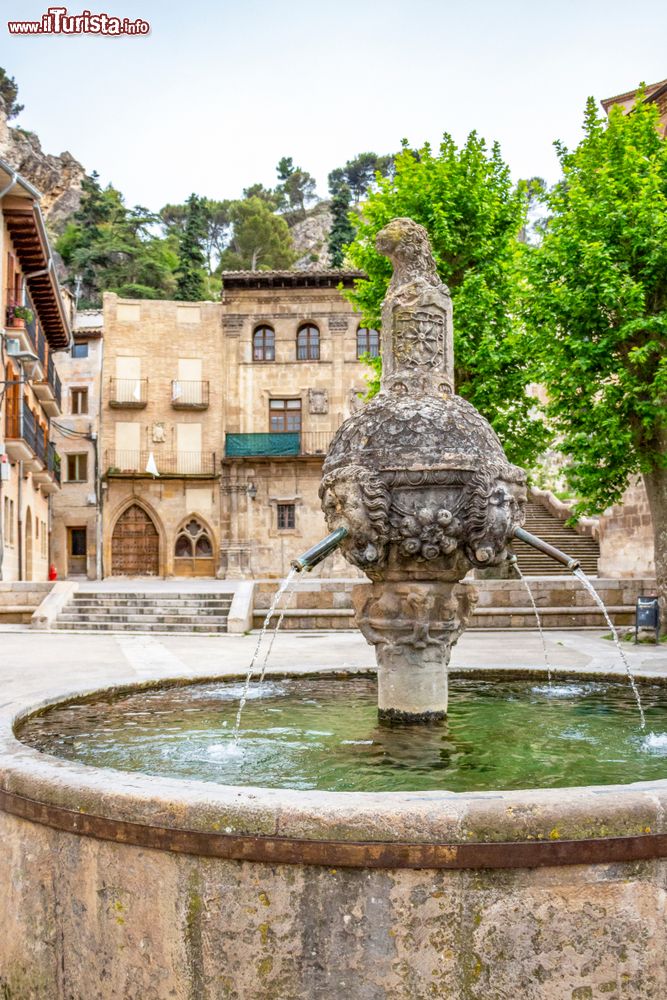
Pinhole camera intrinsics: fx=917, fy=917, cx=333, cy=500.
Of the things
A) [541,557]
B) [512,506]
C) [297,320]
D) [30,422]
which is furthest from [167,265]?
[512,506]

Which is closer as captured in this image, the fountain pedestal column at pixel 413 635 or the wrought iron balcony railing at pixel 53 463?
the fountain pedestal column at pixel 413 635

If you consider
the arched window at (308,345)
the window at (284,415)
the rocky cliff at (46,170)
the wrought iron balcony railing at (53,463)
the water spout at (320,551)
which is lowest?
the water spout at (320,551)

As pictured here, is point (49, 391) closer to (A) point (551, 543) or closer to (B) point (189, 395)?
(B) point (189, 395)

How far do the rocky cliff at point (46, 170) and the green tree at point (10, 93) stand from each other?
2.63 meters

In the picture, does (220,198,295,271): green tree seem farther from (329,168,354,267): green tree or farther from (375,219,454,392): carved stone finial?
(375,219,454,392): carved stone finial

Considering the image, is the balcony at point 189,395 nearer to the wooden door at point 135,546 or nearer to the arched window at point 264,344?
the arched window at point 264,344

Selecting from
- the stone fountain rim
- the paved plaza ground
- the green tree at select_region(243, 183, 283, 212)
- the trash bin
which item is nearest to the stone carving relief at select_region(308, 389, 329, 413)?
the paved plaza ground

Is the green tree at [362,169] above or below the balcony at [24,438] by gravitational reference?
above

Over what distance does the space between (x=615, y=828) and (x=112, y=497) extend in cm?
3502

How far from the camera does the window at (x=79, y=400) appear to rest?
3947 cm

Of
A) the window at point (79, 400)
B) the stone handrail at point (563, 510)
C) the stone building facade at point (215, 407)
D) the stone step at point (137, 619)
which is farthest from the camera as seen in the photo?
the window at point (79, 400)

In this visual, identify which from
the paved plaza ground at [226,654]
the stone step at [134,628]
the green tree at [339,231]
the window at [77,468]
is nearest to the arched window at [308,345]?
the window at [77,468]

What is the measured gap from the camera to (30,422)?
85.7 ft

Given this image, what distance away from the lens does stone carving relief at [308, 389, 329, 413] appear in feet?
121
